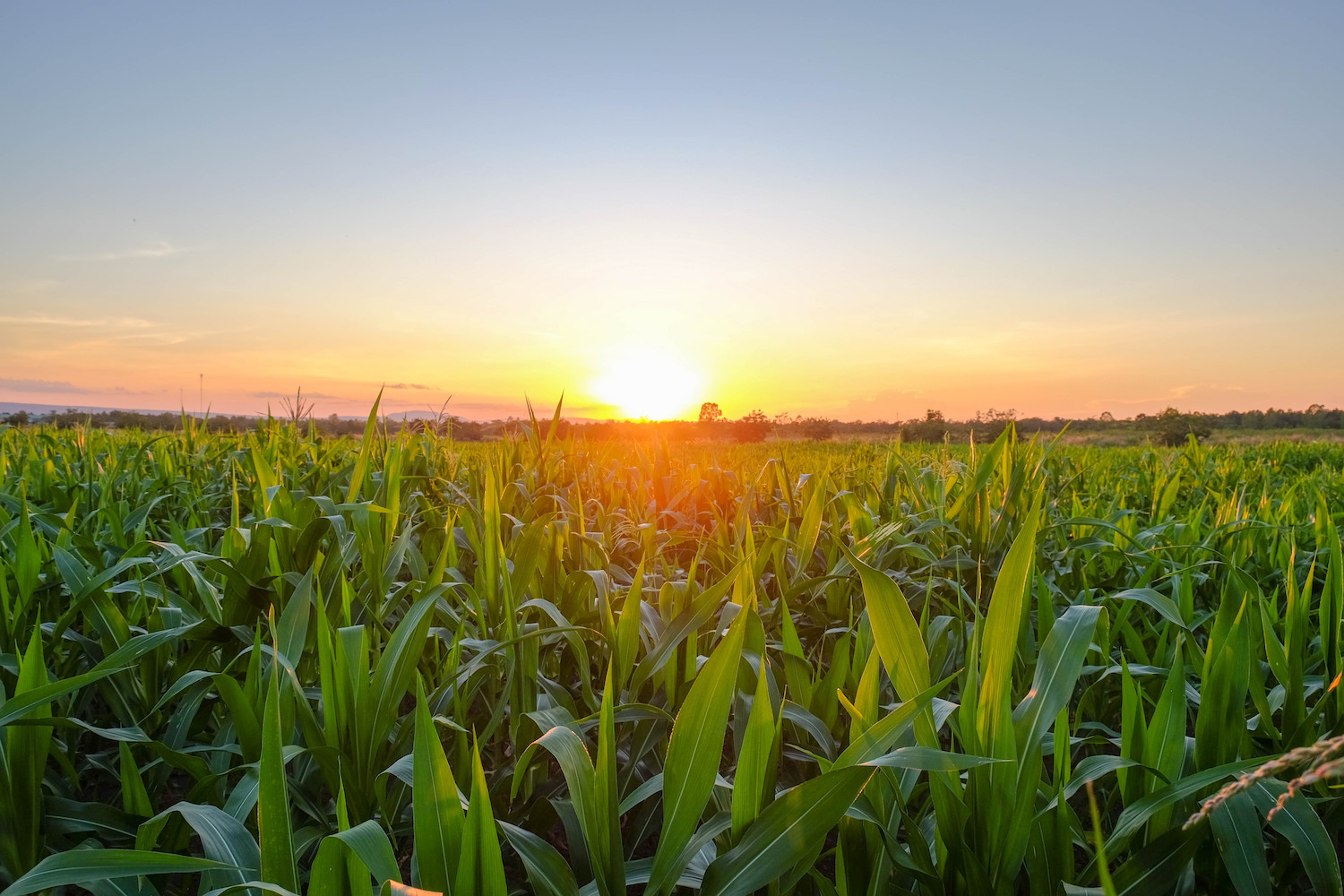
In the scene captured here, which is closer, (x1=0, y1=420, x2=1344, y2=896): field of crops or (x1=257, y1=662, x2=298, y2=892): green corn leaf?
(x1=257, y1=662, x2=298, y2=892): green corn leaf

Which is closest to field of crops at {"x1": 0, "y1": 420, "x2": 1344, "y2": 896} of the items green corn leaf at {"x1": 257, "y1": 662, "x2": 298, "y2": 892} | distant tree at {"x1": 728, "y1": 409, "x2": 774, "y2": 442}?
green corn leaf at {"x1": 257, "y1": 662, "x2": 298, "y2": 892}

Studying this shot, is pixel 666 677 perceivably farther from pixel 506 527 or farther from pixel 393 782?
pixel 506 527

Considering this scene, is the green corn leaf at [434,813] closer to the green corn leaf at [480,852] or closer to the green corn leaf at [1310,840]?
the green corn leaf at [480,852]

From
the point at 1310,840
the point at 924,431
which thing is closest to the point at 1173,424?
the point at 924,431

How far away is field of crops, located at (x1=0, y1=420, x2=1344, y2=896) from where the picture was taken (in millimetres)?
942

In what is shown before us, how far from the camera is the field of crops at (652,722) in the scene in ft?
3.09

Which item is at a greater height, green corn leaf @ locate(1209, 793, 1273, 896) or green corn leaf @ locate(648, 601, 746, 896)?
green corn leaf @ locate(648, 601, 746, 896)

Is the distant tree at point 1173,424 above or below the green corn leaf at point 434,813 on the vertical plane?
above

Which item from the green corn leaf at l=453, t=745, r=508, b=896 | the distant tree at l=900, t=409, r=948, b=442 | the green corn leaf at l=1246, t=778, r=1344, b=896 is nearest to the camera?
the green corn leaf at l=453, t=745, r=508, b=896

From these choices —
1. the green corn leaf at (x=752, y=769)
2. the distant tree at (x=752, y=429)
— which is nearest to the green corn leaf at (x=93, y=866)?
the green corn leaf at (x=752, y=769)

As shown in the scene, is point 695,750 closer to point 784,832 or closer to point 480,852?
point 784,832

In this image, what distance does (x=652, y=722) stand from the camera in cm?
152

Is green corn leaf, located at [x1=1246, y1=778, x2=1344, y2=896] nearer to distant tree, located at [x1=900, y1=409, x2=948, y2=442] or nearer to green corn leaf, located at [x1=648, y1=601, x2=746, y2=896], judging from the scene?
green corn leaf, located at [x1=648, y1=601, x2=746, y2=896]

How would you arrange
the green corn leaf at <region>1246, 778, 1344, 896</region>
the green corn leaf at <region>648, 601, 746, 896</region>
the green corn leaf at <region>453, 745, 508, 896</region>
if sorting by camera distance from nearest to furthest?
1. the green corn leaf at <region>453, 745, 508, 896</region>
2. the green corn leaf at <region>648, 601, 746, 896</region>
3. the green corn leaf at <region>1246, 778, 1344, 896</region>
